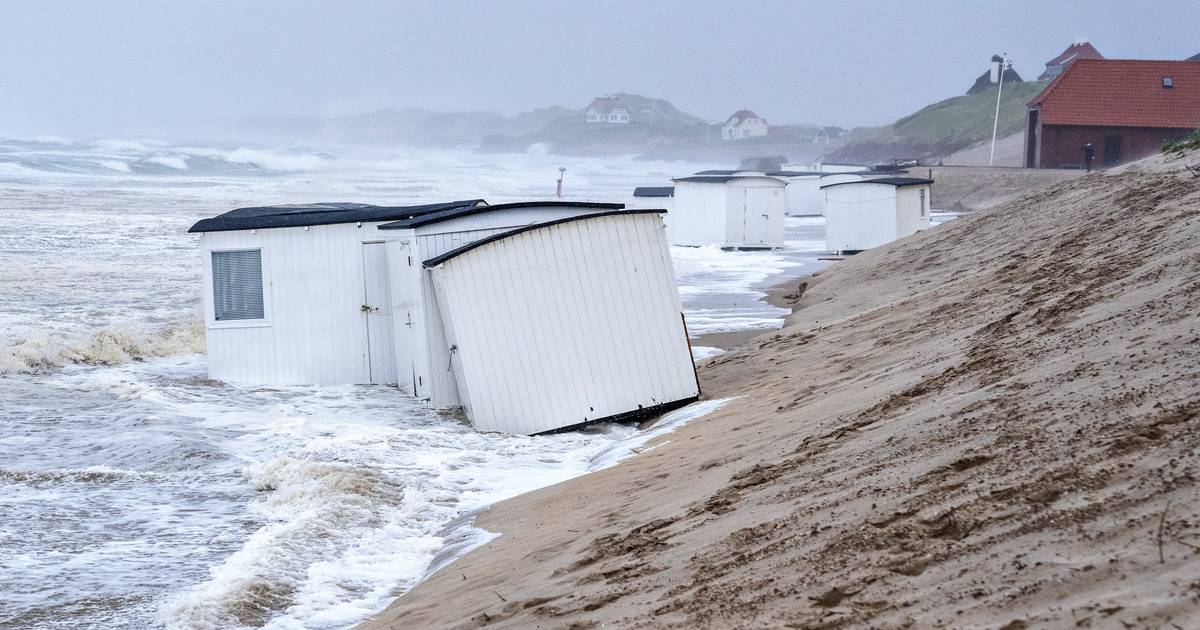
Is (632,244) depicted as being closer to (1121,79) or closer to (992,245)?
(992,245)

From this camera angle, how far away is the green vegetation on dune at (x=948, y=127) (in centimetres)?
11000

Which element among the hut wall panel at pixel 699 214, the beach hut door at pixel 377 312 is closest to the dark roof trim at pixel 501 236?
the beach hut door at pixel 377 312

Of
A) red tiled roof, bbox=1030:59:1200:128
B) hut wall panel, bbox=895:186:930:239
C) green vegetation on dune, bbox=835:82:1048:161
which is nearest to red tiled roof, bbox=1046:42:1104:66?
green vegetation on dune, bbox=835:82:1048:161

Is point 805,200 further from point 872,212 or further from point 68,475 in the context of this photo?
point 68,475

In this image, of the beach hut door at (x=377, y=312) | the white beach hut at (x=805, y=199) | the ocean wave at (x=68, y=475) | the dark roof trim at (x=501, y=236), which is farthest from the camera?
the white beach hut at (x=805, y=199)

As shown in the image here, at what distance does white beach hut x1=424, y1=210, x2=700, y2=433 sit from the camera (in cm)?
1195

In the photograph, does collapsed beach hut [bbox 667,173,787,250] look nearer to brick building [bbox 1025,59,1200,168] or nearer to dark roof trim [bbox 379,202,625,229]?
dark roof trim [bbox 379,202,625,229]

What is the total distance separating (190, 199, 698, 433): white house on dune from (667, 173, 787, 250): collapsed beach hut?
68.7ft

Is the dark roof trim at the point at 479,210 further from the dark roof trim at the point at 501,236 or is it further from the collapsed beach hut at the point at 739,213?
the collapsed beach hut at the point at 739,213

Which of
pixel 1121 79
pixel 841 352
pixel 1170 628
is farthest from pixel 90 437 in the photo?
pixel 1121 79

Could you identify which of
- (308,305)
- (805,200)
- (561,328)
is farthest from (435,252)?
(805,200)

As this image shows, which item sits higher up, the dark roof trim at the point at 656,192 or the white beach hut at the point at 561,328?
the dark roof trim at the point at 656,192

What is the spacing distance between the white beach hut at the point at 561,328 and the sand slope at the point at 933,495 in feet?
4.04

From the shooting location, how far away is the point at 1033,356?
7.60 m
